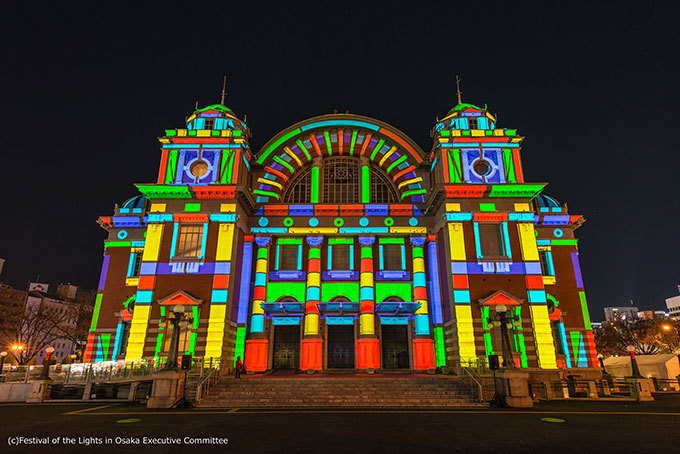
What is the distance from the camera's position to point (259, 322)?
2942 cm

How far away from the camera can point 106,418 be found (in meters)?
14.0

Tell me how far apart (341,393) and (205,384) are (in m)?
7.04

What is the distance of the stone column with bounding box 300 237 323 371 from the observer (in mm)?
28562

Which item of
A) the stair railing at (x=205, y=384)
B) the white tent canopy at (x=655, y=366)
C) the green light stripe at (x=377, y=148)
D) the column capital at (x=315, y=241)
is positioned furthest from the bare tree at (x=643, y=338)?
the stair railing at (x=205, y=384)

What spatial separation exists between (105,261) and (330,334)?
20.1 metres

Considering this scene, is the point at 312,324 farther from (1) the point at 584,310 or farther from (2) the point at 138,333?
(1) the point at 584,310

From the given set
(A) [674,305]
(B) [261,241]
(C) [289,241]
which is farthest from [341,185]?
(A) [674,305]

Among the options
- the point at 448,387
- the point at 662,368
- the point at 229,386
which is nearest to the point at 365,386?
the point at 448,387

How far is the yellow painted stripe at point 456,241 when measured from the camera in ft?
90.7

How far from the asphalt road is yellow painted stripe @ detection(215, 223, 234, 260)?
12651mm

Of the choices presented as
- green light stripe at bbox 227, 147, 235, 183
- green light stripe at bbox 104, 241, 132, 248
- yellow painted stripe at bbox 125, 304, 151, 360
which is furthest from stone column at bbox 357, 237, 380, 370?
green light stripe at bbox 104, 241, 132, 248

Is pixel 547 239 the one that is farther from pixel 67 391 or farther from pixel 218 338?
pixel 67 391

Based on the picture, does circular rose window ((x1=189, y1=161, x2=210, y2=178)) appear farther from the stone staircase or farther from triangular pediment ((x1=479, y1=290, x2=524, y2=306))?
triangular pediment ((x1=479, y1=290, x2=524, y2=306))

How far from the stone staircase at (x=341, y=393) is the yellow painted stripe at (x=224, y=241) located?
8.61 metres
